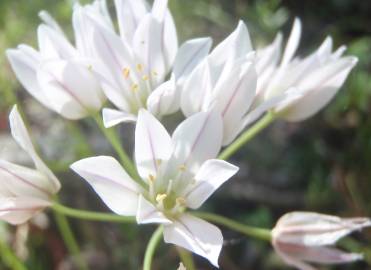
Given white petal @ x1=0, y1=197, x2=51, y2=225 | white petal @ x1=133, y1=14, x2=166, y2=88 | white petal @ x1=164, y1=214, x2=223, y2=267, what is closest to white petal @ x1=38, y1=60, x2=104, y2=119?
white petal @ x1=133, y1=14, x2=166, y2=88

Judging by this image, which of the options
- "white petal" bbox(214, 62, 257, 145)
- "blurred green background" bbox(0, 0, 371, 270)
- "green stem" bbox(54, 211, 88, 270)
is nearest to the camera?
"white petal" bbox(214, 62, 257, 145)

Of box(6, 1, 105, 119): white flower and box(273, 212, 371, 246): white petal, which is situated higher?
box(6, 1, 105, 119): white flower

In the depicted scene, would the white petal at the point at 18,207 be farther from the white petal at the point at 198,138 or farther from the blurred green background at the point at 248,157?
the blurred green background at the point at 248,157

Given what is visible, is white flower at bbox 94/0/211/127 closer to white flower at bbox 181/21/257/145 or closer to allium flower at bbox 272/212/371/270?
white flower at bbox 181/21/257/145

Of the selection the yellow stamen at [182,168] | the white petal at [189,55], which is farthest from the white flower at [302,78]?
the yellow stamen at [182,168]

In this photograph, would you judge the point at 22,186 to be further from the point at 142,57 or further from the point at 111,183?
the point at 142,57

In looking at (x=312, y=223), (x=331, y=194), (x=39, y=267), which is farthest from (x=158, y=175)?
(x=331, y=194)

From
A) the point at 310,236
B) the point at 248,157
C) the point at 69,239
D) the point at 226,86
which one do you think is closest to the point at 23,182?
the point at 226,86

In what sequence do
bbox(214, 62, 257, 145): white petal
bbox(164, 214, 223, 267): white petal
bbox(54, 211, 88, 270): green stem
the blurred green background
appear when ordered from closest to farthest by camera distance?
bbox(164, 214, 223, 267): white petal, bbox(214, 62, 257, 145): white petal, bbox(54, 211, 88, 270): green stem, the blurred green background
